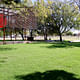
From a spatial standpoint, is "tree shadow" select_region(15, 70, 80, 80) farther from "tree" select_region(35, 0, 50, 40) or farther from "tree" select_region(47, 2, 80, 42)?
"tree" select_region(47, 2, 80, 42)

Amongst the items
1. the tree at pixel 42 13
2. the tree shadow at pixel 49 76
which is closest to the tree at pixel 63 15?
the tree at pixel 42 13

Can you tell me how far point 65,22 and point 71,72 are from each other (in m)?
26.2

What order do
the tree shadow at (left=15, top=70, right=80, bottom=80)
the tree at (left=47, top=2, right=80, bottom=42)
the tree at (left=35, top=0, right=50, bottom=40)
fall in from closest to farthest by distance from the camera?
1. the tree shadow at (left=15, top=70, right=80, bottom=80)
2. the tree at (left=35, top=0, right=50, bottom=40)
3. the tree at (left=47, top=2, right=80, bottom=42)

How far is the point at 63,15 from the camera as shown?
30.5 meters

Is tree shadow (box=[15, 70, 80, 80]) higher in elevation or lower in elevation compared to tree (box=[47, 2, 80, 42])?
lower

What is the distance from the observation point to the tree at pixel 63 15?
3008cm

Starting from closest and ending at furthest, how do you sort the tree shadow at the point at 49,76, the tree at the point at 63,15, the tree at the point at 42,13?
the tree shadow at the point at 49,76, the tree at the point at 42,13, the tree at the point at 63,15

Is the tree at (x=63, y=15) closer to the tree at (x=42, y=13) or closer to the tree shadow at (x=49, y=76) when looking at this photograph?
the tree at (x=42, y=13)

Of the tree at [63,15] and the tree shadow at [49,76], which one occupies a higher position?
the tree at [63,15]

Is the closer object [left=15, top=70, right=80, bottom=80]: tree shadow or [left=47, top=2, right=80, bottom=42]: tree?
[left=15, top=70, right=80, bottom=80]: tree shadow

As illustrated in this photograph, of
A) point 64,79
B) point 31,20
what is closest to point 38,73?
point 64,79

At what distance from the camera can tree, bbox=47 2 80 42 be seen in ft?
98.7

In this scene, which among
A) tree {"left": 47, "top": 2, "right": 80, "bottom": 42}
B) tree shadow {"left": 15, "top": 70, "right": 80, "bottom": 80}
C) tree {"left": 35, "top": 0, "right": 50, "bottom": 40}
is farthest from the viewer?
tree {"left": 47, "top": 2, "right": 80, "bottom": 42}

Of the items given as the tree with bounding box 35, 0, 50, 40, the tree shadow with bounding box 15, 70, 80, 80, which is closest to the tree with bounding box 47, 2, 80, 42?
the tree with bounding box 35, 0, 50, 40
